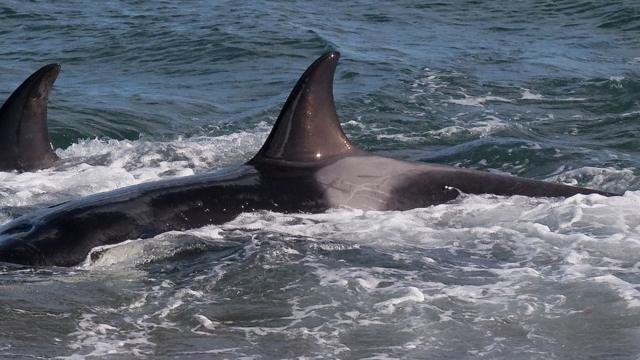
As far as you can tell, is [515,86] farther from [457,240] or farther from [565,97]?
[457,240]

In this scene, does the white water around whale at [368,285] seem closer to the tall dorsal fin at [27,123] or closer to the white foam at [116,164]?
the white foam at [116,164]

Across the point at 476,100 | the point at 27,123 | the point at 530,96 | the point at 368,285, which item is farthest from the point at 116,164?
the point at 530,96

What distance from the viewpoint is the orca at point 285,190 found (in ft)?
31.7

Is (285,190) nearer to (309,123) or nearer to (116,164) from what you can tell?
(309,123)

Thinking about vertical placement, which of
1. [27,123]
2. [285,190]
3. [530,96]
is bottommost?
[530,96]

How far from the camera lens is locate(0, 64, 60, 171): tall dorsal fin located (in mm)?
13461

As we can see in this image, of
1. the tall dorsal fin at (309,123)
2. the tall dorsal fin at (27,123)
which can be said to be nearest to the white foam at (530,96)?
the tall dorsal fin at (27,123)

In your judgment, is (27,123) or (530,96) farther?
(530,96)

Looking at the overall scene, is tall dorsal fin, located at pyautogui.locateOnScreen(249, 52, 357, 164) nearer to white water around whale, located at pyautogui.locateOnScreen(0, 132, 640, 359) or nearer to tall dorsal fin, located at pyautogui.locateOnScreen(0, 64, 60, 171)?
white water around whale, located at pyautogui.locateOnScreen(0, 132, 640, 359)

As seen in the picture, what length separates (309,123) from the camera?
1049cm

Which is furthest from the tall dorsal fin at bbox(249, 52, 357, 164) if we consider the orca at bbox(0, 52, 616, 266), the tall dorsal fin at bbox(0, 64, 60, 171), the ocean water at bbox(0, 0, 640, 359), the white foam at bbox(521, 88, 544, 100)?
the white foam at bbox(521, 88, 544, 100)

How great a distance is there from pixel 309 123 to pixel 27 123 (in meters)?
4.38

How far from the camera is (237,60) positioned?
22.8 metres

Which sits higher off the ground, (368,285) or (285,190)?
(285,190)
